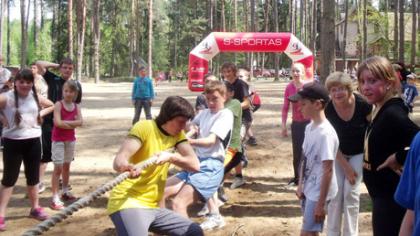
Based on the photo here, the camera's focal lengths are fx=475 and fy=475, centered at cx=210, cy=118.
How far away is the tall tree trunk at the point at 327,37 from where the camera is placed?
864 centimetres

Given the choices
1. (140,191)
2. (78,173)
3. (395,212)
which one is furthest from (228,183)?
(395,212)

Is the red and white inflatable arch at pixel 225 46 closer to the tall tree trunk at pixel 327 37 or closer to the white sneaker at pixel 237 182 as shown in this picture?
the tall tree trunk at pixel 327 37

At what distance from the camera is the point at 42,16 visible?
2606 inches

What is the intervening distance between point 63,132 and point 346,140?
376cm

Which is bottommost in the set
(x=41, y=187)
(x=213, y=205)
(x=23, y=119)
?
(x=41, y=187)

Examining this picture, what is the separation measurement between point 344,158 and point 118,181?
224 cm

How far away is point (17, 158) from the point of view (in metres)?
5.40

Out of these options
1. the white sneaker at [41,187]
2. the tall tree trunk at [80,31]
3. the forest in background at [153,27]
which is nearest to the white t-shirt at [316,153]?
the white sneaker at [41,187]

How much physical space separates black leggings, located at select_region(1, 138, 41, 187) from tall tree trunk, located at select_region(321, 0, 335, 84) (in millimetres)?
5475

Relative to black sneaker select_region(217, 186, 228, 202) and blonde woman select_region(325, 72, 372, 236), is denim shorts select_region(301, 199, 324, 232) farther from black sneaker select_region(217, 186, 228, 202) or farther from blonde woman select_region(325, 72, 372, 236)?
black sneaker select_region(217, 186, 228, 202)

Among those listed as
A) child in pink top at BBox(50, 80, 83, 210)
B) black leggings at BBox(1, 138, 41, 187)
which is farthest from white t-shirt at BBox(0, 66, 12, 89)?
black leggings at BBox(1, 138, 41, 187)

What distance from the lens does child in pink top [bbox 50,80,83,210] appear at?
20.3 feet

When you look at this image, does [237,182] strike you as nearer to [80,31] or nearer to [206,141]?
[206,141]

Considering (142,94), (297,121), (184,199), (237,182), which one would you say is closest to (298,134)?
(297,121)
